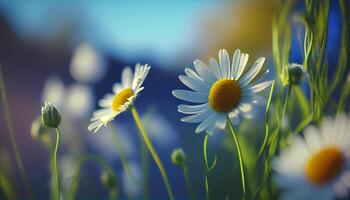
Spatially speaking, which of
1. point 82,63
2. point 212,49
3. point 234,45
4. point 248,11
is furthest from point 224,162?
point 248,11

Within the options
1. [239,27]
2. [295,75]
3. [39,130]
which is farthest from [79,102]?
[239,27]

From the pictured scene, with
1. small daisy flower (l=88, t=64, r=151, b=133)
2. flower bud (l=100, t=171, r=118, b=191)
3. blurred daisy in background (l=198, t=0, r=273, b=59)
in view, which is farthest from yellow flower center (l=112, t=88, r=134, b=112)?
blurred daisy in background (l=198, t=0, r=273, b=59)

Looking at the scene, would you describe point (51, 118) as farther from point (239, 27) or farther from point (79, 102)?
point (239, 27)

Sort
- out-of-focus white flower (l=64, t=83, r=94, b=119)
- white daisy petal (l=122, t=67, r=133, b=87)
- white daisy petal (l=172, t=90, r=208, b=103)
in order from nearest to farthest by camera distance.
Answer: white daisy petal (l=172, t=90, r=208, b=103) → white daisy petal (l=122, t=67, r=133, b=87) → out-of-focus white flower (l=64, t=83, r=94, b=119)

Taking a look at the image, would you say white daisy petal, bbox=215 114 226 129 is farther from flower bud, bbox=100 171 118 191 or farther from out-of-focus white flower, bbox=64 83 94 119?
out-of-focus white flower, bbox=64 83 94 119

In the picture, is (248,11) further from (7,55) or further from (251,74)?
(251,74)

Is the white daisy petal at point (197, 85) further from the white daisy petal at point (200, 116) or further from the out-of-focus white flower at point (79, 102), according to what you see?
the out-of-focus white flower at point (79, 102)
